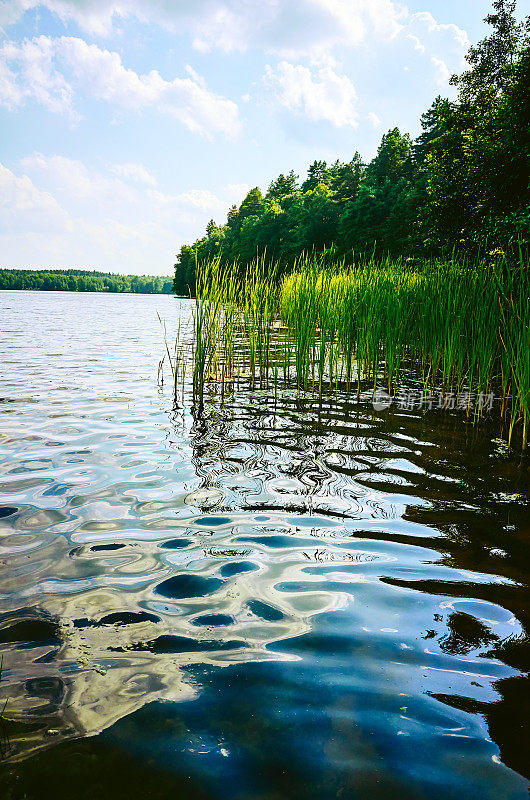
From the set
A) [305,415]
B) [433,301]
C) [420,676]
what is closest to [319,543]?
[420,676]

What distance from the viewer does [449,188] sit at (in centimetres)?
1820

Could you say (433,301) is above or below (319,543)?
above

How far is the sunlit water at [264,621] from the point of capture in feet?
4.26

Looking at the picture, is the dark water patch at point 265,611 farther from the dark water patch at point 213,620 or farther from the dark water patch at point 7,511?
the dark water patch at point 7,511

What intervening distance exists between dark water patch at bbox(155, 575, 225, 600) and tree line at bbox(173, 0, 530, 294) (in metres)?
2.43

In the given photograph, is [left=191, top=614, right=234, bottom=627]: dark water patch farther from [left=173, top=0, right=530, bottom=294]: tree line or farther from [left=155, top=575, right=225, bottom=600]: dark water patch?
[left=173, top=0, right=530, bottom=294]: tree line

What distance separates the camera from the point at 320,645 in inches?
70.0

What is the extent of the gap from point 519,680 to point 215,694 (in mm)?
1013

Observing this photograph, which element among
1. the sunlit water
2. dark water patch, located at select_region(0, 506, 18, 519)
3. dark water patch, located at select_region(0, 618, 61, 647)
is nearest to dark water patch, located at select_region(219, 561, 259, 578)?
the sunlit water

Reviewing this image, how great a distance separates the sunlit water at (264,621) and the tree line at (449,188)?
6.54 ft

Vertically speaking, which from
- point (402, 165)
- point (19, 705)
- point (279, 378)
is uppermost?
point (402, 165)

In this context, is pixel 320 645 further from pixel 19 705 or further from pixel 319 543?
pixel 19 705

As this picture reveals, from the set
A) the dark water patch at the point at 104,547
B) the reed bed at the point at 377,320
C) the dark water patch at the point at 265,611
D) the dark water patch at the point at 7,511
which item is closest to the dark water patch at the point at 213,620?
the dark water patch at the point at 265,611

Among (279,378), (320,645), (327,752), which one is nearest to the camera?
(327,752)
